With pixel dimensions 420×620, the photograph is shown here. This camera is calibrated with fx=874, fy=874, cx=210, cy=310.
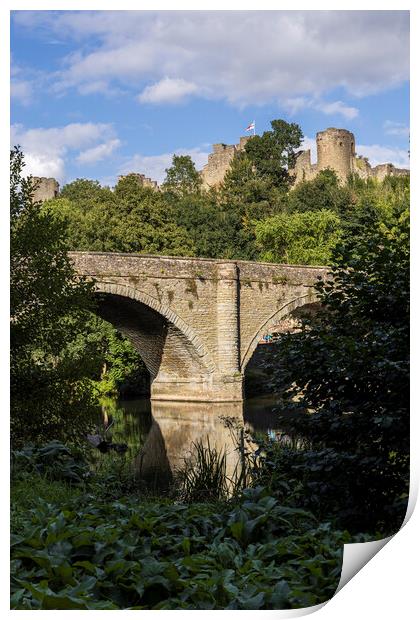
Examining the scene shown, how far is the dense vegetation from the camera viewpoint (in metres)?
2.94

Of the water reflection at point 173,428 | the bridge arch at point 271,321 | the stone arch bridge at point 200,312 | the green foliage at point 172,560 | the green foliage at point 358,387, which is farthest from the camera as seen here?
the bridge arch at point 271,321

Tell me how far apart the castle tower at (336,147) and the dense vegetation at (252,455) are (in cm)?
19

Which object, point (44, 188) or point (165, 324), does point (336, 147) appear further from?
point (165, 324)

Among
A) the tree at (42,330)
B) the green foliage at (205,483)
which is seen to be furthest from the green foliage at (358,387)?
the tree at (42,330)

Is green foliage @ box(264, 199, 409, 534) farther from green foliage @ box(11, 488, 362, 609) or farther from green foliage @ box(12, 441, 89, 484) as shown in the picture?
green foliage @ box(12, 441, 89, 484)

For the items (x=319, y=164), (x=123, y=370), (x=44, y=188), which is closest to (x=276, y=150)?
(x=319, y=164)

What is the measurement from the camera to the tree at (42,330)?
4105 mm

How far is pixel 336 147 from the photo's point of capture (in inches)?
162

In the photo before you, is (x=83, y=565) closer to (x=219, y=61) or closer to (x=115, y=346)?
(x=219, y=61)

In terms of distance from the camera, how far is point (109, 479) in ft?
17.8

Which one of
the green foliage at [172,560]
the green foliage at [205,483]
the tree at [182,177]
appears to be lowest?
the green foliage at [205,483]

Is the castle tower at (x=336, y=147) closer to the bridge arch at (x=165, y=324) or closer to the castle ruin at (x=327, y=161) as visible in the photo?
the castle ruin at (x=327, y=161)

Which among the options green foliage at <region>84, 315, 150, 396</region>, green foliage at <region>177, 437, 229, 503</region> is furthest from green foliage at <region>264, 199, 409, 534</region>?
green foliage at <region>84, 315, 150, 396</region>

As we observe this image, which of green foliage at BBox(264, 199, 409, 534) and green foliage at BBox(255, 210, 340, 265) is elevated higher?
green foliage at BBox(255, 210, 340, 265)
